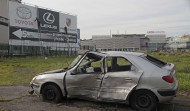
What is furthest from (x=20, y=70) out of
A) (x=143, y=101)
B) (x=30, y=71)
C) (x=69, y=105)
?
(x=143, y=101)

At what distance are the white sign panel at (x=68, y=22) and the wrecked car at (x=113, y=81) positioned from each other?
35790 millimetres

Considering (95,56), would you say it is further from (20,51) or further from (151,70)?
(20,51)

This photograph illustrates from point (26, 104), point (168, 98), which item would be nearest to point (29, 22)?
point (26, 104)

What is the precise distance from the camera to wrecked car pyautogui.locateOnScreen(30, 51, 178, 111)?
4.61 meters

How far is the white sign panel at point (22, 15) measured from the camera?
1233 inches

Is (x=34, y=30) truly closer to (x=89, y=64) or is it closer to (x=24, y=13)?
(x=24, y=13)

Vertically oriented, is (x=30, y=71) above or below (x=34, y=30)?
below

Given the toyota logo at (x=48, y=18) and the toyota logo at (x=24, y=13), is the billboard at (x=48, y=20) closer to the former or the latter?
the toyota logo at (x=48, y=18)

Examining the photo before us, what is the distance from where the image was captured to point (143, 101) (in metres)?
4.74

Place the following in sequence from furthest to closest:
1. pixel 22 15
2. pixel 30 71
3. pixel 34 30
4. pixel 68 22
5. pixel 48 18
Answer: pixel 68 22
pixel 48 18
pixel 34 30
pixel 22 15
pixel 30 71

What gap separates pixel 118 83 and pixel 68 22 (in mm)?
38869

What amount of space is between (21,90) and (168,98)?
553cm

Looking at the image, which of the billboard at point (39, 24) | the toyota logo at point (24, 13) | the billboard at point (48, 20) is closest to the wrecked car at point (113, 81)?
the billboard at point (39, 24)

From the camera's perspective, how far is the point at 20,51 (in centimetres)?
3306
